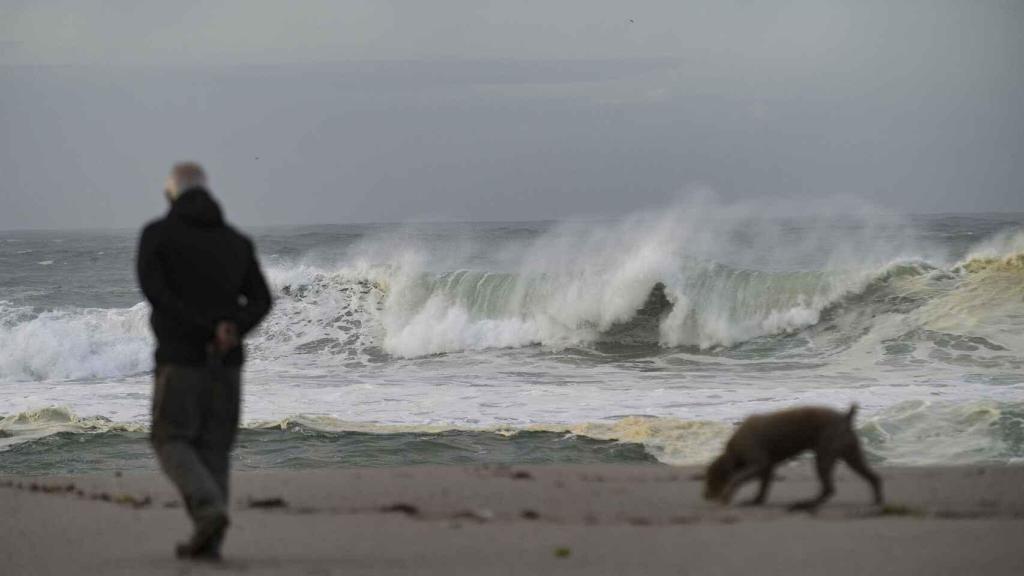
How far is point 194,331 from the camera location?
515 cm

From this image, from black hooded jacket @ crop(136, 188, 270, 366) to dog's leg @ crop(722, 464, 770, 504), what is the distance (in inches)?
101

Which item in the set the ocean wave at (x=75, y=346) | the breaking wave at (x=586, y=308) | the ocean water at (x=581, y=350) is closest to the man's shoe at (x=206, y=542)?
the ocean water at (x=581, y=350)

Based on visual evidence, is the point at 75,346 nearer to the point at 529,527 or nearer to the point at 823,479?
the point at 529,527

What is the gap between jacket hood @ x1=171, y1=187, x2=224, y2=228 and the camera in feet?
17.0

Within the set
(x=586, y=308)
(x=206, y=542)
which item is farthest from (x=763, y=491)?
(x=586, y=308)

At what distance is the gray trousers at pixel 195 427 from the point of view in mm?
5090

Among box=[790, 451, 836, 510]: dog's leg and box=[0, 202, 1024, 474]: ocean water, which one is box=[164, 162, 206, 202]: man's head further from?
box=[0, 202, 1024, 474]: ocean water

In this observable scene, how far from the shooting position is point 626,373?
20.0 m

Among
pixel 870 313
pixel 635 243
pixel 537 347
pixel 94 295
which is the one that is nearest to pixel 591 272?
pixel 635 243

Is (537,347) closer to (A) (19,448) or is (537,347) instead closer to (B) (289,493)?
(A) (19,448)

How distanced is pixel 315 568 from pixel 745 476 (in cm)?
228

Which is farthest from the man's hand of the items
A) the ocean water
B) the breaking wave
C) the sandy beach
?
the breaking wave

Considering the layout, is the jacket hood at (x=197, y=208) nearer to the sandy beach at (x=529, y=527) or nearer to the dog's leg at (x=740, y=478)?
the sandy beach at (x=529, y=527)

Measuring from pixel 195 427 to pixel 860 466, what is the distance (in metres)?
3.19
